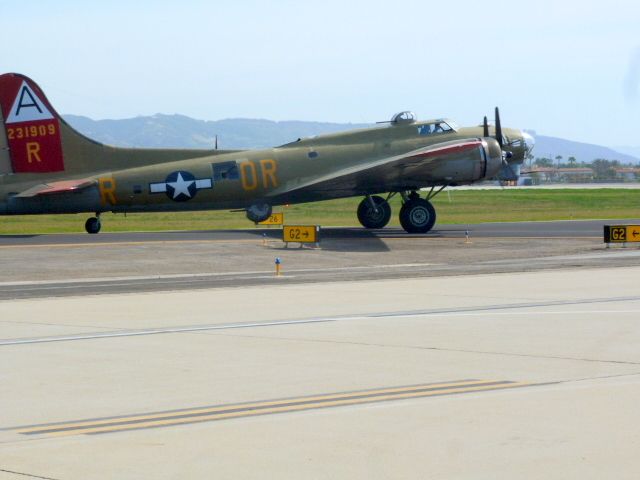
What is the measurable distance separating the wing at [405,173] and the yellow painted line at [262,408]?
32.4 m

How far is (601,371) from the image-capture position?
46.9 ft

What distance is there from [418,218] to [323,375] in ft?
113

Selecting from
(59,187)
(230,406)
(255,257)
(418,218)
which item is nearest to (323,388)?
(230,406)

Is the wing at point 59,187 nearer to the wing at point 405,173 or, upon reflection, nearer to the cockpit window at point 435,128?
the wing at point 405,173

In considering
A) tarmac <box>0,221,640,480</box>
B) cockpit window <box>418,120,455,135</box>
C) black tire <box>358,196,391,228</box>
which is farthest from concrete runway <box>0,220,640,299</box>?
cockpit window <box>418,120,455,135</box>

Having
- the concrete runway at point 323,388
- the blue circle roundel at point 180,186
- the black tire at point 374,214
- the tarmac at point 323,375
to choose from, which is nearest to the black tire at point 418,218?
the black tire at point 374,214

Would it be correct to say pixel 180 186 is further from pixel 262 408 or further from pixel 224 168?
pixel 262 408

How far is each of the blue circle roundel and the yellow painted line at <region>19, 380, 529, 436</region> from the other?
107 feet

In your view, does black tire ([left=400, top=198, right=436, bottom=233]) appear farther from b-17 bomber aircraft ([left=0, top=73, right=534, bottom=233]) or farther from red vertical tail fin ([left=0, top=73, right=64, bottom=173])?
red vertical tail fin ([left=0, top=73, right=64, bottom=173])

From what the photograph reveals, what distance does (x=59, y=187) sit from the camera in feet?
145

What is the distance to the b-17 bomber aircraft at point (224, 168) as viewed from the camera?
44.8 meters

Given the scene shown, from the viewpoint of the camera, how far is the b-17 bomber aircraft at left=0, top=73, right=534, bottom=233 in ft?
147

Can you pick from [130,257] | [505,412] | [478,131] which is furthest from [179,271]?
[505,412]

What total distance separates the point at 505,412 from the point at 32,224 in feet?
193
